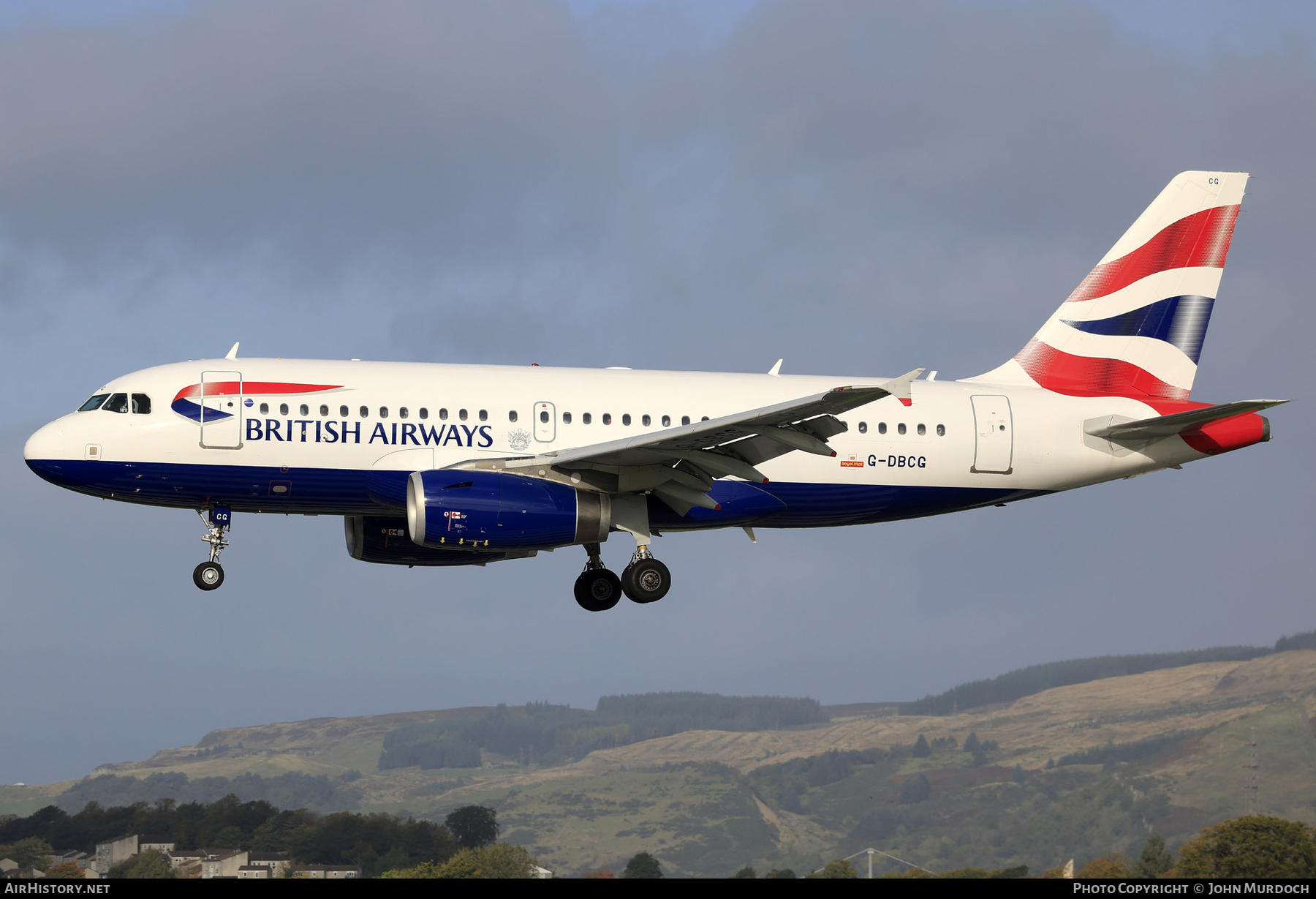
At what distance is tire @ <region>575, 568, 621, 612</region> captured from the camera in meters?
29.2

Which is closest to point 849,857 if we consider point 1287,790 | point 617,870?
point 617,870

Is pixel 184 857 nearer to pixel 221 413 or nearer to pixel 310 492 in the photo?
pixel 310 492

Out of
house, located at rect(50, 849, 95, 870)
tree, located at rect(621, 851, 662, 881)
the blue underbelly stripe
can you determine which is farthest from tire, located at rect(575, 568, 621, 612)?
house, located at rect(50, 849, 95, 870)

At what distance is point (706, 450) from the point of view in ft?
83.2

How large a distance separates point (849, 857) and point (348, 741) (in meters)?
18.1

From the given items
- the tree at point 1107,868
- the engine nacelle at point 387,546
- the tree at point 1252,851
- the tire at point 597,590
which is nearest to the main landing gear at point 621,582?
the tire at point 597,590

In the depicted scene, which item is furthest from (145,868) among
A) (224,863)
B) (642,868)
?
(642,868)

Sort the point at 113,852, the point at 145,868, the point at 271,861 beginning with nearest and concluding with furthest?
the point at 145,868 < the point at 113,852 < the point at 271,861

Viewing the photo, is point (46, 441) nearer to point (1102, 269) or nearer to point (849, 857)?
point (1102, 269)

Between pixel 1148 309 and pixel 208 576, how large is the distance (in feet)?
74.8

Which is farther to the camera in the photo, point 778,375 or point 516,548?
point 778,375

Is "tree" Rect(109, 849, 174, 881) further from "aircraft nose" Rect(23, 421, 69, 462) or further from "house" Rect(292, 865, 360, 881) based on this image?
"aircraft nose" Rect(23, 421, 69, 462)

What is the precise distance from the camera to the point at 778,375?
1150 inches

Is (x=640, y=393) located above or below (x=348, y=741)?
above
